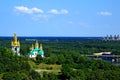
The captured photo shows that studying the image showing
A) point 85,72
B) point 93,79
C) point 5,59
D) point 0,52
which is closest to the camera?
point 93,79

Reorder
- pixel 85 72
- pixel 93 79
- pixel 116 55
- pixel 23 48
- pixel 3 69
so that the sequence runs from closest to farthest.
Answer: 1. pixel 93 79
2. pixel 85 72
3. pixel 3 69
4. pixel 23 48
5. pixel 116 55

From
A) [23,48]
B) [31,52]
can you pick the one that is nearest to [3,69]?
[31,52]

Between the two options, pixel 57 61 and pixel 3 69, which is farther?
pixel 57 61

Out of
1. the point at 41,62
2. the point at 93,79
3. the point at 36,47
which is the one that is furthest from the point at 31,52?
the point at 93,79

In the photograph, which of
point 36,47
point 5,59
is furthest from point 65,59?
point 5,59

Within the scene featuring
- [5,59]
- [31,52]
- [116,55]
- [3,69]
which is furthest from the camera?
[116,55]

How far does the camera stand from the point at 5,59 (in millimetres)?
58500

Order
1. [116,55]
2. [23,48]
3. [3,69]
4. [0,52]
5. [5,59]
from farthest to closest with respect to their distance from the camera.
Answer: [116,55] < [23,48] < [0,52] < [5,59] < [3,69]

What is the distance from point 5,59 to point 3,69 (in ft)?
23.9

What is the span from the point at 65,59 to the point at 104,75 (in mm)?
23846

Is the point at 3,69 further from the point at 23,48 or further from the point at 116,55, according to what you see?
the point at 116,55

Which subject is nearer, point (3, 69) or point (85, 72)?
point (85, 72)

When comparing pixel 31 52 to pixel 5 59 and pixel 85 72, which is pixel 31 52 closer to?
pixel 5 59

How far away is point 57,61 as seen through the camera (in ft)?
223
